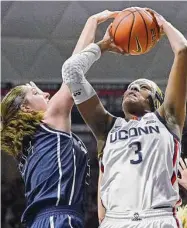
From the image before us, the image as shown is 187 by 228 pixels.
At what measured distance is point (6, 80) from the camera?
656 centimetres

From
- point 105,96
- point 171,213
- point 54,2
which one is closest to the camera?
point 171,213

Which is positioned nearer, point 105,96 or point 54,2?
point 105,96

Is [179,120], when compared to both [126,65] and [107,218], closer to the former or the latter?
[107,218]

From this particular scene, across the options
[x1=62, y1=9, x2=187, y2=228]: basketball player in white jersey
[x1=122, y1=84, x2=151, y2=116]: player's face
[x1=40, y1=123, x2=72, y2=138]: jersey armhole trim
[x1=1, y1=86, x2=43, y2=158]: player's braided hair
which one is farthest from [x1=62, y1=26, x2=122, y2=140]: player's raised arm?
[x1=1, y1=86, x2=43, y2=158]: player's braided hair

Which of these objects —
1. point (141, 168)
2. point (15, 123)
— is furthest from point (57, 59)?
point (141, 168)

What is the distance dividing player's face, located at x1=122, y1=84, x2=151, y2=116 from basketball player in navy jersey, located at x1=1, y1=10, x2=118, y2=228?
35 centimetres

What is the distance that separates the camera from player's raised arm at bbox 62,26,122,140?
2.86 metres

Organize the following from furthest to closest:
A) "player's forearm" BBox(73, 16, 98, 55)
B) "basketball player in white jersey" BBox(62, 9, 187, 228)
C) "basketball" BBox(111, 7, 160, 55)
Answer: "player's forearm" BBox(73, 16, 98, 55)
"basketball" BBox(111, 7, 160, 55)
"basketball player in white jersey" BBox(62, 9, 187, 228)

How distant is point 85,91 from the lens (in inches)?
114

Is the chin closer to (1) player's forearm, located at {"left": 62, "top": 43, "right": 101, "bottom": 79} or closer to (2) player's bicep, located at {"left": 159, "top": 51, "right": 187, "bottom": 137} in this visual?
(2) player's bicep, located at {"left": 159, "top": 51, "right": 187, "bottom": 137}

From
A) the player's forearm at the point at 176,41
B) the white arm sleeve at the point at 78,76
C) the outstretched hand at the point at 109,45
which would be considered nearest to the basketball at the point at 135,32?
the outstretched hand at the point at 109,45

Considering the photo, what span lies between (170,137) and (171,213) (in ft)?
1.17

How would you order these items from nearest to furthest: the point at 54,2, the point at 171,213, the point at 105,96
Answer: the point at 171,213, the point at 105,96, the point at 54,2

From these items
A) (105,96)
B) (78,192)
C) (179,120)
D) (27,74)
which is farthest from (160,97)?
(27,74)
